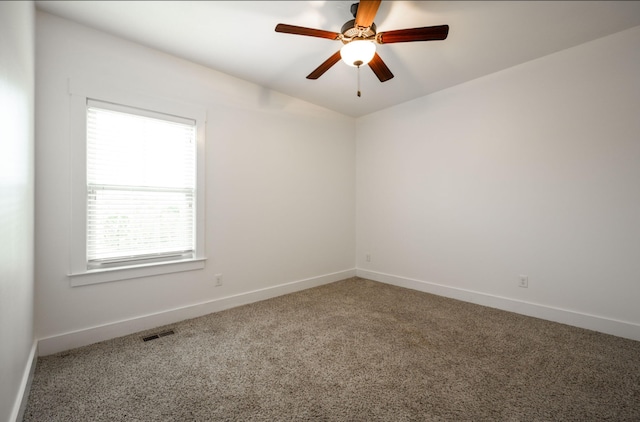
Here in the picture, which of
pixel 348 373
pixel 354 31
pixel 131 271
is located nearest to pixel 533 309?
pixel 348 373

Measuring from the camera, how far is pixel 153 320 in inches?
102

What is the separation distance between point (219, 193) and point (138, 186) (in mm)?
763

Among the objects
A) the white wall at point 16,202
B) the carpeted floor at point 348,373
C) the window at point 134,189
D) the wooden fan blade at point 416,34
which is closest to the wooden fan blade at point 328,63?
the wooden fan blade at point 416,34

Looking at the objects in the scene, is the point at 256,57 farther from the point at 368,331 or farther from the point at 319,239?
the point at 368,331

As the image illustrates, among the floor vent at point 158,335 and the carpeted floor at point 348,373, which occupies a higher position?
the floor vent at point 158,335

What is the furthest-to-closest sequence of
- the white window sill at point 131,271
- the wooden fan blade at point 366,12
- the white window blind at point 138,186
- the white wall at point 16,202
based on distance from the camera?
1. the white window blind at point 138,186
2. the white window sill at point 131,271
3. the wooden fan blade at point 366,12
4. the white wall at point 16,202

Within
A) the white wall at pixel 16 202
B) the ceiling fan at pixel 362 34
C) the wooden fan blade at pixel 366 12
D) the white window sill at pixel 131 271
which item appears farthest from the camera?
the white window sill at pixel 131 271

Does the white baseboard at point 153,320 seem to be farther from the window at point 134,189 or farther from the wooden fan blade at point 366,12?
the wooden fan blade at point 366,12

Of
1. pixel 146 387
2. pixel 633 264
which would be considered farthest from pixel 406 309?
pixel 146 387

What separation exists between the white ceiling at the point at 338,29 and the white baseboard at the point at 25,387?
254 centimetres

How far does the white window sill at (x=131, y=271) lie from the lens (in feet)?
7.40

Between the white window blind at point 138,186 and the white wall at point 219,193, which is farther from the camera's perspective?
the white window blind at point 138,186

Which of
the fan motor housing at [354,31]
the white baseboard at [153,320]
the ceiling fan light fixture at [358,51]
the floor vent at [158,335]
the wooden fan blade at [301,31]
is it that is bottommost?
the floor vent at [158,335]

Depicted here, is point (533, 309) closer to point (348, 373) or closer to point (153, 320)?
point (348, 373)
